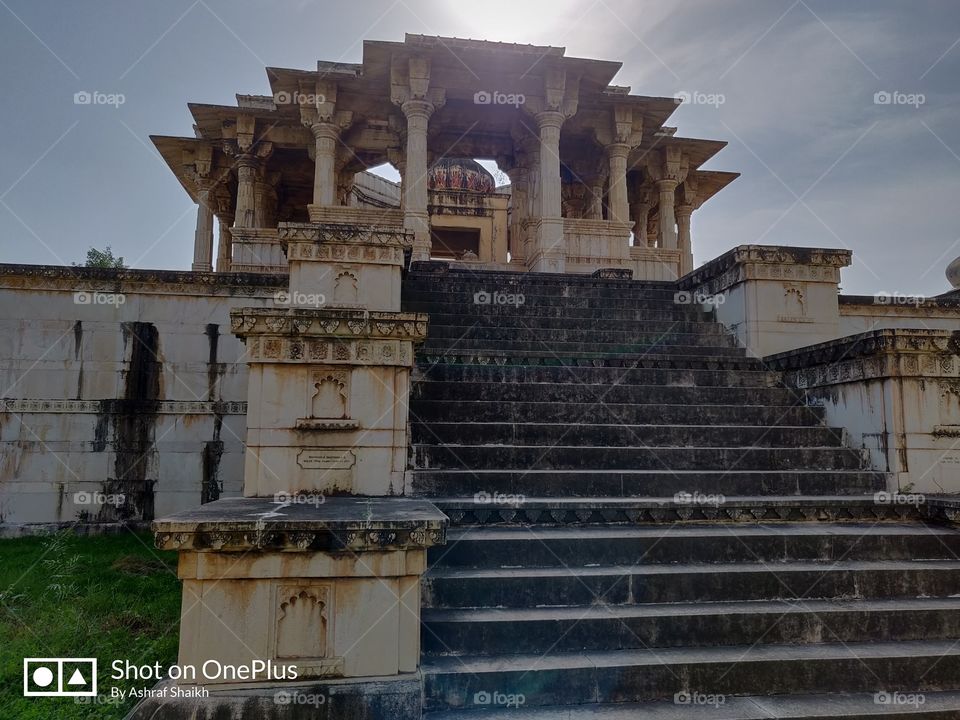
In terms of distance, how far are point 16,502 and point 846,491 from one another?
9.07 meters

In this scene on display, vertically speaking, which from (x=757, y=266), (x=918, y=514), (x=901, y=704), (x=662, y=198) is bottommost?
(x=901, y=704)

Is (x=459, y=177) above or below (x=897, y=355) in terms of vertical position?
above

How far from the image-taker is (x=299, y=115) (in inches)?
676

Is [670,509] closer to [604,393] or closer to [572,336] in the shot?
[604,393]

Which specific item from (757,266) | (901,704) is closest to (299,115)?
(757,266)

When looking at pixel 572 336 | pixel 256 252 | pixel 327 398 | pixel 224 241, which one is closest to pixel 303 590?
pixel 327 398

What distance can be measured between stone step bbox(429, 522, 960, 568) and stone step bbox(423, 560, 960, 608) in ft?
0.24

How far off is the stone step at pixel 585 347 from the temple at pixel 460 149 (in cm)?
643

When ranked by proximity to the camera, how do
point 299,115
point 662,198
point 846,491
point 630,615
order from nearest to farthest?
point 630,615 → point 846,491 → point 299,115 → point 662,198

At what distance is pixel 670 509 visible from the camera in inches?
180

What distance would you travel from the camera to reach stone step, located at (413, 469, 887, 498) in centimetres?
477

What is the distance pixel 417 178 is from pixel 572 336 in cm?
814

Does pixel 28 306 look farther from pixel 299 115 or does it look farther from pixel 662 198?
pixel 662 198

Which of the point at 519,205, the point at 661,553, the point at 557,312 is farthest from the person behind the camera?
the point at 519,205
